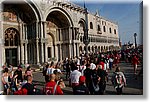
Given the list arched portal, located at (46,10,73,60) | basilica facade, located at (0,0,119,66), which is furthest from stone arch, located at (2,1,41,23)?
arched portal, located at (46,10,73,60)

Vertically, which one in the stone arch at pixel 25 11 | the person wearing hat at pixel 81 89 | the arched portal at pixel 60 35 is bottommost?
the person wearing hat at pixel 81 89

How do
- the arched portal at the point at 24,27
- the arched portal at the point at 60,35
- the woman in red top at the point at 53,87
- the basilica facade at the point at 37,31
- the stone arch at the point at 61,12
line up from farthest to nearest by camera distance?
the arched portal at the point at 60,35
the stone arch at the point at 61,12
the arched portal at the point at 24,27
the basilica facade at the point at 37,31
the woman in red top at the point at 53,87

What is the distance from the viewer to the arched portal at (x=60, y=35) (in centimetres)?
2059

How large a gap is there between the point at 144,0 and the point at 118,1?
1.14m

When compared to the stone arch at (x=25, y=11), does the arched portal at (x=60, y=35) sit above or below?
below

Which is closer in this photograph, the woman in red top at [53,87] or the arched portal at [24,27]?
the woman in red top at [53,87]

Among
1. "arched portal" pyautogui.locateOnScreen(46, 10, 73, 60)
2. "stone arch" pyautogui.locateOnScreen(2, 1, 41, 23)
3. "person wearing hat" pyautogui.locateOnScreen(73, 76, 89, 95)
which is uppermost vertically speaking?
"stone arch" pyautogui.locateOnScreen(2, 1, 41, 23)

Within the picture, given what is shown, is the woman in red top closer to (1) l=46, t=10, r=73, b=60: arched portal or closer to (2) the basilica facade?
(2) the basilica facade

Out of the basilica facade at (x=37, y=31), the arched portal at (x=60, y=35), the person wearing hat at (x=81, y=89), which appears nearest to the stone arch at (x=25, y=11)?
the basilica facade at (x=37, y=31)

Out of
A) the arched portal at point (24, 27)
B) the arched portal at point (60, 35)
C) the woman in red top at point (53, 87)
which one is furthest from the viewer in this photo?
the arched portal at point (60, 35)

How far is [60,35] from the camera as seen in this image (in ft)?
70.0

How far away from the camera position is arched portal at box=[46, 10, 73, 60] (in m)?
20.6

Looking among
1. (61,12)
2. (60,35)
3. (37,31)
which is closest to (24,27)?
(37,31)

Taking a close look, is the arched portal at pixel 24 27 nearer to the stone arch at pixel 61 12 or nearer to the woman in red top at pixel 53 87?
the stone arch at pixel 61 12
